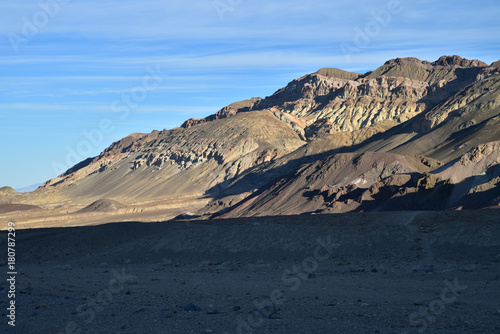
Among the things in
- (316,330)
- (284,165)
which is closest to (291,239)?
(316,330)

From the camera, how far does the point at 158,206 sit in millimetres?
102812

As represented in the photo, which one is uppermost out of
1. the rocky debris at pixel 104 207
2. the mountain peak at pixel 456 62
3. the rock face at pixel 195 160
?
the mountain peak at pixel 456 62

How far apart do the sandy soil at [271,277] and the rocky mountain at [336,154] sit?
19061 millimetres

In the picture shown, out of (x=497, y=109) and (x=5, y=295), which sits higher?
(x=497, y=109)

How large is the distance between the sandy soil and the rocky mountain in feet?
62.5

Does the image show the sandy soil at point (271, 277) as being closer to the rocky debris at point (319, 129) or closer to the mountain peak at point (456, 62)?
the rocky debris at point (319, 129)

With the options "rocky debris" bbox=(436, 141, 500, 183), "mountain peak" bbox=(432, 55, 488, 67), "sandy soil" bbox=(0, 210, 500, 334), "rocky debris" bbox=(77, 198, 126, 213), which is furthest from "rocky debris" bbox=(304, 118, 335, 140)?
"sandy soil" bbox=(0, 210, 500, 334)

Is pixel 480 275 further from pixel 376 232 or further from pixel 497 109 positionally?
pixel 497 109

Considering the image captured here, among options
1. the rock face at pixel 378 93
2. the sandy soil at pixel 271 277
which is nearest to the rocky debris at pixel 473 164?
the sandy soil at pixel 271 277

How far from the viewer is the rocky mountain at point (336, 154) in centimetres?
5219

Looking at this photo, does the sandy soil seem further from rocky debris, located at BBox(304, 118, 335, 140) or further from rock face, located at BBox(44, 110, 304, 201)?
rocky debris, located at BBox(304, 118, 335, 140)

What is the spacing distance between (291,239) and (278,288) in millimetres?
7714

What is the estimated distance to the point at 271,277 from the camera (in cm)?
1623

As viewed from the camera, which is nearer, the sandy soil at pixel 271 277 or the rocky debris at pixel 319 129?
the sandy soil at pixel 271 277
